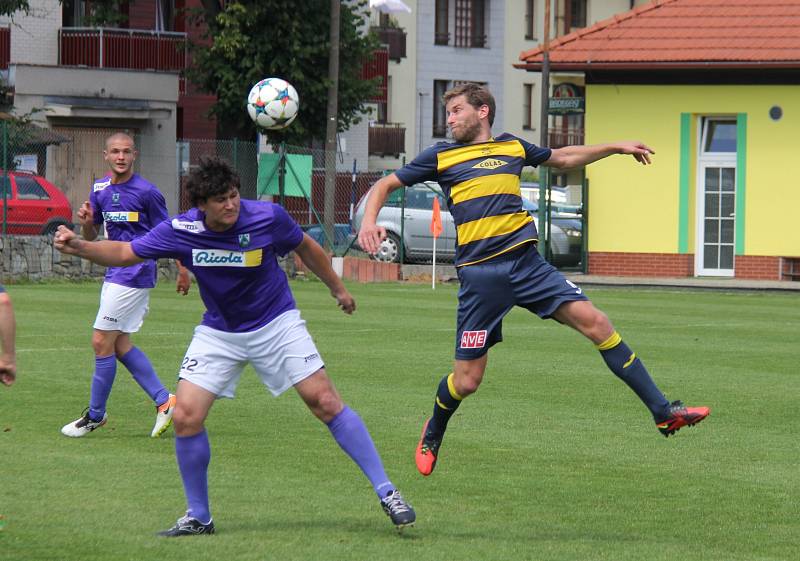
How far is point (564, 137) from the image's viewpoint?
63844 millimetres

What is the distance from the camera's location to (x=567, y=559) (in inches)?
262

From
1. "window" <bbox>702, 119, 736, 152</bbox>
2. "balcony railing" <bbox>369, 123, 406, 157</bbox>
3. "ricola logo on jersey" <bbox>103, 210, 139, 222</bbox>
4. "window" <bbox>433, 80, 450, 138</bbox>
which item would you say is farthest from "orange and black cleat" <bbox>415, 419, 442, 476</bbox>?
"window" <bbox>433, 80, 450, 138</bbox>

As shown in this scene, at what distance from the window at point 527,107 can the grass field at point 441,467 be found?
1893 inches

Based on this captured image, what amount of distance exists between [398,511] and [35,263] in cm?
2148

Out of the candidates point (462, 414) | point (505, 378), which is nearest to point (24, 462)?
point (462, 414)

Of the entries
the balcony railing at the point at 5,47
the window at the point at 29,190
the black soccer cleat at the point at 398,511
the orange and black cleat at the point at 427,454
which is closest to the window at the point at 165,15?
the balcony railing at the point at 5,47

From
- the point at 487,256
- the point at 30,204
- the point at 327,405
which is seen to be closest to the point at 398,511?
the point at 327,405

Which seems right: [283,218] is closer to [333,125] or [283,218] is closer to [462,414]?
[462,414]

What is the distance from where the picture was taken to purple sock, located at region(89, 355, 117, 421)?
10133 mm

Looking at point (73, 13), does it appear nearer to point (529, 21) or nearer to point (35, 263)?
point (35, 263)

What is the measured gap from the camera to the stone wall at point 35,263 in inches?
1065

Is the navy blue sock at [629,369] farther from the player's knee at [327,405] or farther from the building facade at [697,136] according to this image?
the building facade at [697,136]

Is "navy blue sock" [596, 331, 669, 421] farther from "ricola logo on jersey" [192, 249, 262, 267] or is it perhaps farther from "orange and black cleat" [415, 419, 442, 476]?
"ricola logo on jersey" [192, 249, 262, 267]

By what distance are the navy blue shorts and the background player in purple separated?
2.50 metres
